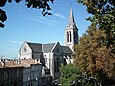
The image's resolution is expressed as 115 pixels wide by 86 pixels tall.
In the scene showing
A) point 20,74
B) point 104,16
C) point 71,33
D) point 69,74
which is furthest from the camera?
point 71,33

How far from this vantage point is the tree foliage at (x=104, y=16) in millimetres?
13781

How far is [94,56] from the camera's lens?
36.8 m

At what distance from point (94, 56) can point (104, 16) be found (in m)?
23.2

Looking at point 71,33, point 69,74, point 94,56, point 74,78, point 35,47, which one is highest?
point 71,33

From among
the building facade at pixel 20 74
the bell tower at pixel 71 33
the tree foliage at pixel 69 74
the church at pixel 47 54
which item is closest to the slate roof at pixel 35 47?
the church at pixel 47 54

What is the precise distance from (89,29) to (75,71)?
1272cm

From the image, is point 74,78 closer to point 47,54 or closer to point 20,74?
point 20,74

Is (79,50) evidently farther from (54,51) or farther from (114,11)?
(54,51)

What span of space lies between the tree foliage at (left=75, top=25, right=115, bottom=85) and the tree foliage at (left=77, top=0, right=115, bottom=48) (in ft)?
49.5

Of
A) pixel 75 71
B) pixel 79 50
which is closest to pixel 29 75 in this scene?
pixel 75 71

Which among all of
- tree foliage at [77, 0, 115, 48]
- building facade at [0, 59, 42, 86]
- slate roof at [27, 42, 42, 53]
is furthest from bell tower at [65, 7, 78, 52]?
tree foliage at [77, 0, 115, 48]

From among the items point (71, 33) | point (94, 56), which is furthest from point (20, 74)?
point (71, 33)

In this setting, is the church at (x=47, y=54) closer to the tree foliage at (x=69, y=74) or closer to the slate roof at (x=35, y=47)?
the slate roof at (x=35, y=47)

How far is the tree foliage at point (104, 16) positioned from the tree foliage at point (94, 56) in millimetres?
15091
